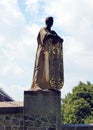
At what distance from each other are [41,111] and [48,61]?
1.40m

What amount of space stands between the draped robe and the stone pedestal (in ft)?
0.74

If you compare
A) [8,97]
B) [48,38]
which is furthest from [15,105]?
[8,97]

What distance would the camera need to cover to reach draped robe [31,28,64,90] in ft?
47.6

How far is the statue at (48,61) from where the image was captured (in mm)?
14523

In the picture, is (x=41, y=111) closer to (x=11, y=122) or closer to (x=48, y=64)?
(x=11, y=122)

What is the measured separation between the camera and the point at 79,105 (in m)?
41.7

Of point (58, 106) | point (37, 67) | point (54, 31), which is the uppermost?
point (54, 31)

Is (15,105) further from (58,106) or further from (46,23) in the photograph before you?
(46,23)

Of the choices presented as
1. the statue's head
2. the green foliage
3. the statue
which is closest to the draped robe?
the statue

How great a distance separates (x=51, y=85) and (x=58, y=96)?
0.39 m

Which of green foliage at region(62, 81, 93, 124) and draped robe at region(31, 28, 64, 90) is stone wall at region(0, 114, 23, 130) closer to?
draped robe at region(31, 28, 64, 90)

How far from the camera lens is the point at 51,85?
14.5 metres

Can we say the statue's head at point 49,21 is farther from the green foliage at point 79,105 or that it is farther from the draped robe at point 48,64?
the green foliage at point 79,105

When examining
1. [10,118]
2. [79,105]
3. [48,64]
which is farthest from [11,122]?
[79,105]
